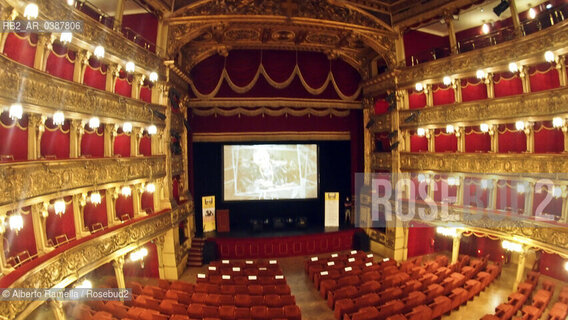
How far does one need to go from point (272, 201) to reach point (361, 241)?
5626mm

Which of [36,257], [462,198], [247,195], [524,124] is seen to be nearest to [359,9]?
[524,124]

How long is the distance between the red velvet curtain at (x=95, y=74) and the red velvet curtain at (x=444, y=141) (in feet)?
47.8

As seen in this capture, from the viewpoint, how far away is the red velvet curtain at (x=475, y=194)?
14148 mm

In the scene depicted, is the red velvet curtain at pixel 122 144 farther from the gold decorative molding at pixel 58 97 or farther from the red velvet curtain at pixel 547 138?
the red velvet curtain at pixel 547 138

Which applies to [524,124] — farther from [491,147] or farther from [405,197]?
[405,197]

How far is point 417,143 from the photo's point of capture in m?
16.5

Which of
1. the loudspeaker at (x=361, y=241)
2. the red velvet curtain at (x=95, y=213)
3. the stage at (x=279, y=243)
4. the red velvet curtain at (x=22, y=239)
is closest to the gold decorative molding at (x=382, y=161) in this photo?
the loudspeaker at (x=361, y=241)

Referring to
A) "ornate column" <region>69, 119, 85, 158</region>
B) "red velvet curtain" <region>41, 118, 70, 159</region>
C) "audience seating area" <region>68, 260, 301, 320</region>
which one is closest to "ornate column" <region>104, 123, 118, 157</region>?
"ornate column" <region>69, 119, 85, 158</region>

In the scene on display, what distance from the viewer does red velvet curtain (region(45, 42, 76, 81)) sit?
888 centimetres

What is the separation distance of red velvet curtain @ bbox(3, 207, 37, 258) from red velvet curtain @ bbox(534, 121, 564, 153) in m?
16.9

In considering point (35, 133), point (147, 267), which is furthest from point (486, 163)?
point (35, 133)

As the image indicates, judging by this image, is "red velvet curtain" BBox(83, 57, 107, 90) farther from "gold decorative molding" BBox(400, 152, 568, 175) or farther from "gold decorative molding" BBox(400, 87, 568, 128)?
"gold decorative molding" BBox(400, 152, 568, 175)

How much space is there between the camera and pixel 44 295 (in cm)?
744

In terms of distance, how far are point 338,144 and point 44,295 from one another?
52.8 ft
